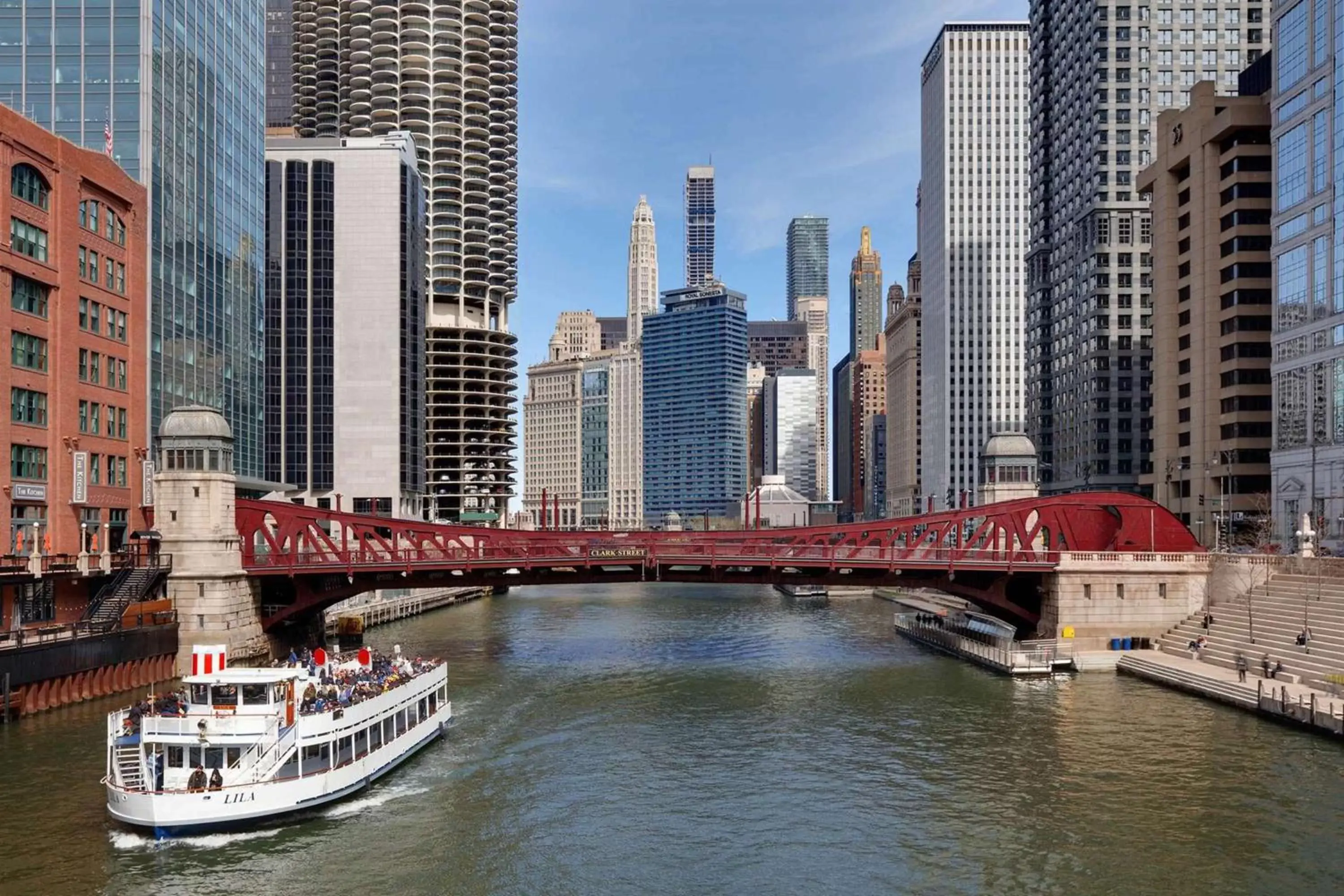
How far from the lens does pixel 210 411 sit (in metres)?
70.1

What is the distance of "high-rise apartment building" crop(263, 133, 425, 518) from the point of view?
515 feet

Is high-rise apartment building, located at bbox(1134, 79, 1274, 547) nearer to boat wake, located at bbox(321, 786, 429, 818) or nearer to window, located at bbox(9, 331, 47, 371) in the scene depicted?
boat wake, located at bbox(321, 786, 429, 818)

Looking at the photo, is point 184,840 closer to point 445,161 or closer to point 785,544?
point 785,544

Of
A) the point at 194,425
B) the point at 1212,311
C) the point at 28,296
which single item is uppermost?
the point at 1212,311

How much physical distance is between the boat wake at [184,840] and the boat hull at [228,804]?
9.7 inches

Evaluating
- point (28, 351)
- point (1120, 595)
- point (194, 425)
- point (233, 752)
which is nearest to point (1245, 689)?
point (1120, 595)

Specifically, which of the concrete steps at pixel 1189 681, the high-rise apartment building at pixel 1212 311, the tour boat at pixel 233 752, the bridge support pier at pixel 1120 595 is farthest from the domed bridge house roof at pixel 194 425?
the high-rise apartment building at pixel 1212 311

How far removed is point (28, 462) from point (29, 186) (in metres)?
17.1

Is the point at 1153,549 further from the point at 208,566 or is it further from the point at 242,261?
the point at 242,261

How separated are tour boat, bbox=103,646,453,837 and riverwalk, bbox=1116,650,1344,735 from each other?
43507mm

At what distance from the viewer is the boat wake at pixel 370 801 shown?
1698 inches

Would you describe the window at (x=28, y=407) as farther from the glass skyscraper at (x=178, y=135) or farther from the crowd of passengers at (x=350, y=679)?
the crowd of passengers at (x=350, y=679)

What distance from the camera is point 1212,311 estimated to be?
115750 millimetres

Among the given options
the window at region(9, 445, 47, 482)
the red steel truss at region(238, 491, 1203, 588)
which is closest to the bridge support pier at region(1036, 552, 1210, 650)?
the red steel truss at region(238, 491, 1203, 588)
